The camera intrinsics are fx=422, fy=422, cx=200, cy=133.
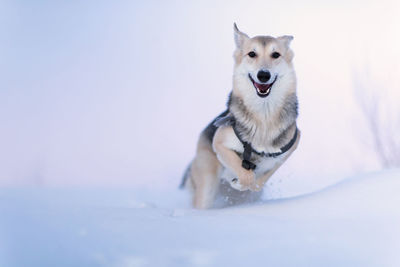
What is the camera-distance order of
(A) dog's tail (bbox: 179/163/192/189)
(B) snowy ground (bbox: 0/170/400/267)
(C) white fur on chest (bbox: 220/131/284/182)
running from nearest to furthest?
(B) snowy ground (bbox: 0/170/400/267) → (C) white fur on chest (bbox: 220/131/284/182) → (A) dog's tail (bbox: 179/163/192/189)

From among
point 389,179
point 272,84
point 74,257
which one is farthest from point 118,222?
point 389,179

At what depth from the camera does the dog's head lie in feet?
11.9

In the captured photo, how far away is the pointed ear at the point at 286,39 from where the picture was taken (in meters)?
3.92

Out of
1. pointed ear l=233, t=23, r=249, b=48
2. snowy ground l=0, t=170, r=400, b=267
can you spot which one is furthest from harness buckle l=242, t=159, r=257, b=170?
pointed ear l=233, t=23, r=249, b=48

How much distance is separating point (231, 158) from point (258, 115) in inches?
18.2

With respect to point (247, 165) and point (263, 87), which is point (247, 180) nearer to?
point (247, 165)

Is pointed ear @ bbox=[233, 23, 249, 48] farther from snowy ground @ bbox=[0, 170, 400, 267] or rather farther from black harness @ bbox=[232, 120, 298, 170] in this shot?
snowy ground @ bbox=[0, 170, 400, 267]

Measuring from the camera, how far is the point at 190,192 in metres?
4.86

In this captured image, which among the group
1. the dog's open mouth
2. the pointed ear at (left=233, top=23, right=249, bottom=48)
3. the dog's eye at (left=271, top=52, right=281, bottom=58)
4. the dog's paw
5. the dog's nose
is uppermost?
the pointed ear at (left=233, top=23, right=249, bottom=48)

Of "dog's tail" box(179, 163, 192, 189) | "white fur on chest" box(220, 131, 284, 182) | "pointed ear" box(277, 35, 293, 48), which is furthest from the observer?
"dog's tail" box(179, 163, 192, 189)

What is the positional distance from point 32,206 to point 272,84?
2184 millimetres

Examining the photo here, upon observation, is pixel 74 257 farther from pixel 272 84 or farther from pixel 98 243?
pixel 272 84

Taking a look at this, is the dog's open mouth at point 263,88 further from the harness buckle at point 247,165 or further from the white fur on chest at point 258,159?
the harness buckle at point 247,165

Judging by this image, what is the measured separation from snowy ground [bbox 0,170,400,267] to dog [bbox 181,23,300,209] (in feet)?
2.98
